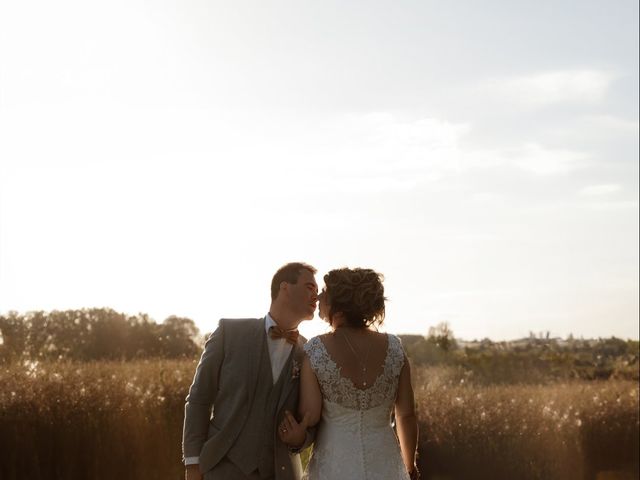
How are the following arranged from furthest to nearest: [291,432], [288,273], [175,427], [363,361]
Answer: [175,427] < [363,361] < [288,273] < [291,432]

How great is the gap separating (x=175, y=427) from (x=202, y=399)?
6.35m

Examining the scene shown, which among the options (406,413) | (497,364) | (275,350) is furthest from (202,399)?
(497,364)

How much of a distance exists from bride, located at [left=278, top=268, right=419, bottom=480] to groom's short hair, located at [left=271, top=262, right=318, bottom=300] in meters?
0.16

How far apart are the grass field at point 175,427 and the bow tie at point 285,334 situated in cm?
523

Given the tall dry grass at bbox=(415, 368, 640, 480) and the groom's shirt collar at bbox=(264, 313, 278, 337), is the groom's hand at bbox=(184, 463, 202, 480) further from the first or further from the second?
the tall dry grass at bbox=(415, 368, 640, 480)

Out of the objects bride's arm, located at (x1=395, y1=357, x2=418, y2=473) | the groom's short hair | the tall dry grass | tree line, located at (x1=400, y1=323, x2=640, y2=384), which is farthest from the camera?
tree line, located at (x1=400, y1=323, x2=640, y2=384)

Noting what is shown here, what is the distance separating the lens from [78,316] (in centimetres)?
1828

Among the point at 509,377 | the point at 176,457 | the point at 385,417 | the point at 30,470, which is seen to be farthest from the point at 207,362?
the point at 509,377

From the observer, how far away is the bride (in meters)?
4.79

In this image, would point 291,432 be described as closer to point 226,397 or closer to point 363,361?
point 226,397

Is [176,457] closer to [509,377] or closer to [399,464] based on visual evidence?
[399,464]

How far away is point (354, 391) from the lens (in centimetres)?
487

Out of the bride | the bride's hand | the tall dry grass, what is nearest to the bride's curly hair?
the bride

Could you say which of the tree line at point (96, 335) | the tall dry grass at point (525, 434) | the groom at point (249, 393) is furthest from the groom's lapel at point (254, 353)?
the tall dry grass at point (525, 434)
